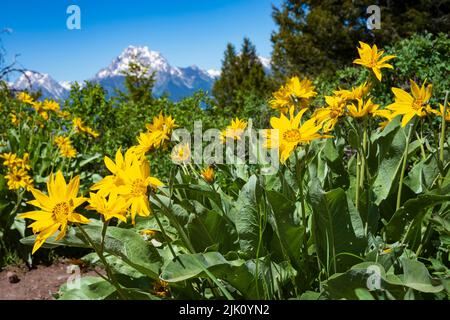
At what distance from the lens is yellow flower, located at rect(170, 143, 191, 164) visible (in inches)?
71.8

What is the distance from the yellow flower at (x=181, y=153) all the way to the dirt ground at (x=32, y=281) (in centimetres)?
147

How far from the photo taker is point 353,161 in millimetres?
1920

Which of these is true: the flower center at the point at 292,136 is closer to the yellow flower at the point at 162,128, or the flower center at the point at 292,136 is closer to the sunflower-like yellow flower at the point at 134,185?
the sunflower-like yellow flower at the point at 134,185

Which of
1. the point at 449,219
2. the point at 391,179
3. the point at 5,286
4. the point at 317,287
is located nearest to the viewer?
the point at 449,219

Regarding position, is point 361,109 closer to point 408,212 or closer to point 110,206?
point 408,212

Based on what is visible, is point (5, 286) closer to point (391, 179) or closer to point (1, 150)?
point (1, 150)

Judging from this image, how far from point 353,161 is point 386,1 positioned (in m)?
15.2

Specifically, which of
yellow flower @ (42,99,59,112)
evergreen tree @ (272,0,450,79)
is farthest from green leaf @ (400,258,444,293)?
evergreen tree @ (272,0,450,79)

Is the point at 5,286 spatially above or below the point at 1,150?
below

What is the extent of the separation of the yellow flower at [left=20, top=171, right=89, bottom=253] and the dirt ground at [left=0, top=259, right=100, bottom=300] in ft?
6.30

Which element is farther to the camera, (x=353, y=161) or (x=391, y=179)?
(x=353, y=161)

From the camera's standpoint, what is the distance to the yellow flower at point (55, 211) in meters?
1.09
